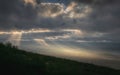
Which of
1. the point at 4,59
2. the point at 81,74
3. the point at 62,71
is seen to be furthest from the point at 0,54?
the point at 81,74

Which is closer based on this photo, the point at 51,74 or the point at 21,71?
the point at 21,71

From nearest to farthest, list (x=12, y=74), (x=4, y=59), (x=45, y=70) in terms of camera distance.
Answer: (x=12, y=74) < (x=4, y=59) < (x=45, y=70)

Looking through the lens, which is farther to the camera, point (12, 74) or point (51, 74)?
point (51, 74)

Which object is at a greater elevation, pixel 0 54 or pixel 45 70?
pixel 0 54

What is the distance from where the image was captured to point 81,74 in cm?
1936

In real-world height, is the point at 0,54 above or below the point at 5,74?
above

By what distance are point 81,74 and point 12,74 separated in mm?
5888

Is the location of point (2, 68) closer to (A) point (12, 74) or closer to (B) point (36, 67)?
(A) point (12, 74)

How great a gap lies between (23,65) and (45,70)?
1872 millimetres

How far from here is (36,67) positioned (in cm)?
1814

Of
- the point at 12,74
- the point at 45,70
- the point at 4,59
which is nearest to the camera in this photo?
the point at 12,74

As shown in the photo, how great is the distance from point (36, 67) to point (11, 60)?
6.51 feet

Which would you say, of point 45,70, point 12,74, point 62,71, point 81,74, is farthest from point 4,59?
point 81,74

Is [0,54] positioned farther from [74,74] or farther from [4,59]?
[74,74]
